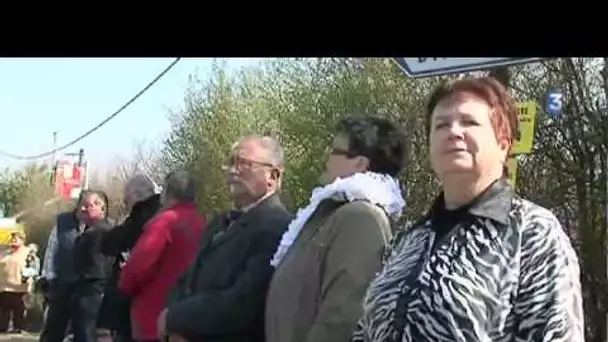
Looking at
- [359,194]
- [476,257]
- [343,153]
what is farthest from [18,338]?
[476,257]

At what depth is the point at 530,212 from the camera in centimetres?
209

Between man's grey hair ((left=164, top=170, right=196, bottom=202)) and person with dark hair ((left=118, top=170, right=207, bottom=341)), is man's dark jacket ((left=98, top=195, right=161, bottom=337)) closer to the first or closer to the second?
person with dark hair ((left=118, top=170, right=207, bottom=341))

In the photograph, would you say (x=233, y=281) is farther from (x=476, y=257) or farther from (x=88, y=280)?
(x=88, y=280)

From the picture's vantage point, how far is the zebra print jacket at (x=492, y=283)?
6.50 feet

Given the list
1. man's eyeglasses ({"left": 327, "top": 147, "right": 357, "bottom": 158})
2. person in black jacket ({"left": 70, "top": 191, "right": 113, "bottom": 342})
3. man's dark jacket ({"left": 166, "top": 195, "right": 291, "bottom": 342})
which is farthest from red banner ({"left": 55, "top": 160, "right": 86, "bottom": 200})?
man's eyeglasses ({"left": 327, "top": 147, "right": 357, "bottom": 158})

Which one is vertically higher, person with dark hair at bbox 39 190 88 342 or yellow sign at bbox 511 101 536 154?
yellow sign at bbox 511 101 536 154

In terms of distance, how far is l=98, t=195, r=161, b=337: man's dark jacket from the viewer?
15.7 ft

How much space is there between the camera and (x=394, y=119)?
24.6 ft

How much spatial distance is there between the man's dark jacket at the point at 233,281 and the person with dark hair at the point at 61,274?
2.81 m

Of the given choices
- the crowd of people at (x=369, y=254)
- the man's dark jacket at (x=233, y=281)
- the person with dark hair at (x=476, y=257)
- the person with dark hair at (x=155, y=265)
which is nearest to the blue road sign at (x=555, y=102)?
the crowd of people at (x=369, y=254)

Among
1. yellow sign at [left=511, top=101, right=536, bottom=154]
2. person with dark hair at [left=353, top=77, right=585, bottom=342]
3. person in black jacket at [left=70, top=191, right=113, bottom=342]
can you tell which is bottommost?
person in black jacket at [left=70, top=191, right=113, bottom=342]
